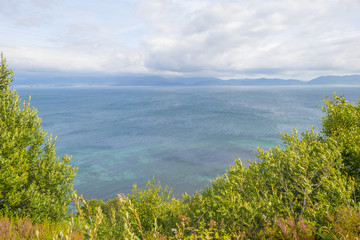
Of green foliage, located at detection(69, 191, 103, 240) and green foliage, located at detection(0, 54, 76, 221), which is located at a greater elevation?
green foliage, located at detection(69, 191, 103, 240)

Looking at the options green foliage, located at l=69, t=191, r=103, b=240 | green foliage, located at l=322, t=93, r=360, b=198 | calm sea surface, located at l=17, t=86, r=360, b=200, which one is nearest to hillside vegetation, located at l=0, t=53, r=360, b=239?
green foliage, located at l=322, t=93, r=360, b=198

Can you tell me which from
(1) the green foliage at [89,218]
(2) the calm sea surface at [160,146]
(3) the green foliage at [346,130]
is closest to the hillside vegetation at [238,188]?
(3) the green foliage at [346,130]

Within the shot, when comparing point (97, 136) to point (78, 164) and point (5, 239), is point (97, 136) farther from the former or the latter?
point (5, 239)

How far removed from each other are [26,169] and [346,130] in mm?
26896

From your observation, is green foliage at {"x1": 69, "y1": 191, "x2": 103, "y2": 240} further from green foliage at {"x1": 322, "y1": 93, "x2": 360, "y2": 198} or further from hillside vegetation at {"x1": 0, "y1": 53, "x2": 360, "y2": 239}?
green foliage at {"x1": 322, "y1": 93, "x2": 360, "y2": 198}

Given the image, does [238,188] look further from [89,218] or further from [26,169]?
[26,169]

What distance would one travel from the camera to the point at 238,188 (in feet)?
33.1

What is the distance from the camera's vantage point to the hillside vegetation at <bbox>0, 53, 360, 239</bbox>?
26.5 feet

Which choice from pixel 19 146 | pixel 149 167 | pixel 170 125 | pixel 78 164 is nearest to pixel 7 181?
pixel 19 146

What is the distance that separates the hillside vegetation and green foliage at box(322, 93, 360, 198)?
0.17ft

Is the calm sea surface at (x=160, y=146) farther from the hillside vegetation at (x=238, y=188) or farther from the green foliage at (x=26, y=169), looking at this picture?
the hillside vegetation at (x=238, y=188)

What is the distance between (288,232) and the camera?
6.32 meters

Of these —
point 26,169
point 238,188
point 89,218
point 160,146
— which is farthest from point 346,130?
point 160,146

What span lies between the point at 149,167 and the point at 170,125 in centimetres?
6465
